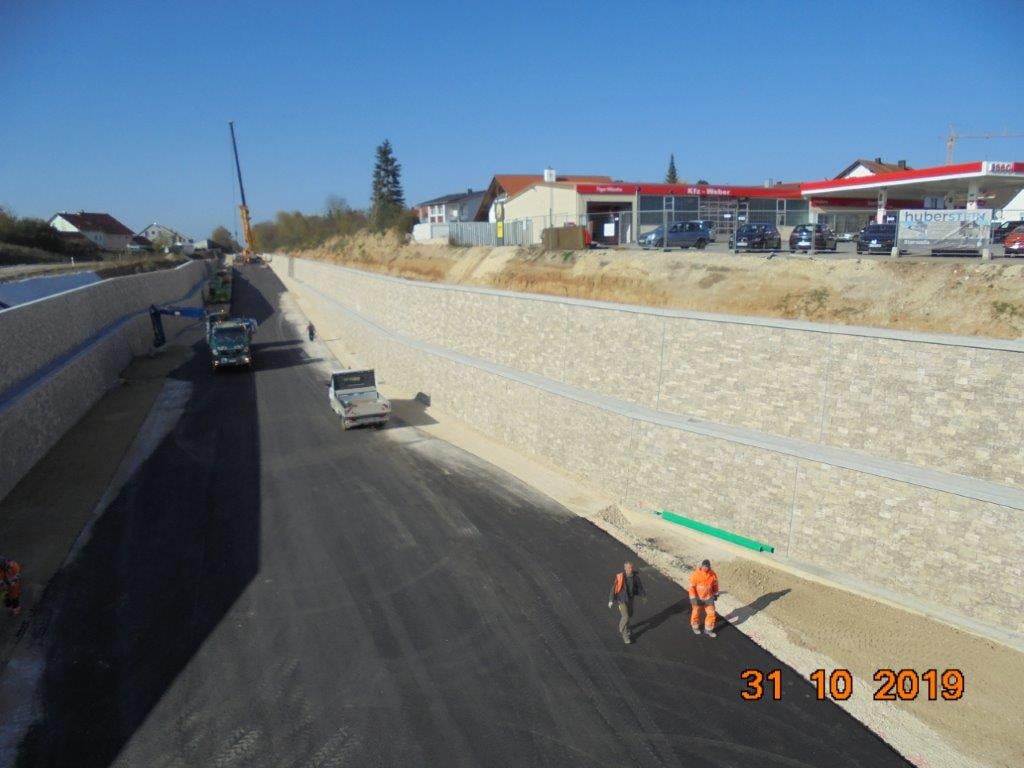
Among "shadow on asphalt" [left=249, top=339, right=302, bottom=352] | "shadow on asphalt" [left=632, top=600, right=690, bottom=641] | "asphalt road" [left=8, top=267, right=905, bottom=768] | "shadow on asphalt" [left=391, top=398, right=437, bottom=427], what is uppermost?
"shadow on asphalt" [left=249, top=339, right=302, bottom=352]

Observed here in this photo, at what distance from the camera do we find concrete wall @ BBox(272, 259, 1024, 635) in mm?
11773

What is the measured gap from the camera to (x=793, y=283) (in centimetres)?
1922

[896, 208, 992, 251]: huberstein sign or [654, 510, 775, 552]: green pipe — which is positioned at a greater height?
[896, 208, 992, 251]: huberstein sign

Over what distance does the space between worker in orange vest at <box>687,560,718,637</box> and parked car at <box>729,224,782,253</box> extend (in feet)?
50.5

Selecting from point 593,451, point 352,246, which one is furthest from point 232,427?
point 352,246

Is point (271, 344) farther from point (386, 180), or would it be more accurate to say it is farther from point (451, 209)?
point (386, 180)

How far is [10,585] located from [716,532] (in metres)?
15.7

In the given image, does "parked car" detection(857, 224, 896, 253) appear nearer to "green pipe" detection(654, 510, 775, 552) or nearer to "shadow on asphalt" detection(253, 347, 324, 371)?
"green pipe" detection(654, 510, 775, 552)

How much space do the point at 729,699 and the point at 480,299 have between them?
771 inches

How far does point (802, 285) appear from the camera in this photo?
18.9 metres

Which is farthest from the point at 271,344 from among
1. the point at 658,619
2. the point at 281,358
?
the point at 658,619

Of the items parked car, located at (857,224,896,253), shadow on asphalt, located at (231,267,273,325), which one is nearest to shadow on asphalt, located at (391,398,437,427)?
parked car, located at (857,224,896,253)

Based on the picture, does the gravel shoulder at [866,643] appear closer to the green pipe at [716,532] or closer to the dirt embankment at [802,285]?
the green pipe at [716,532]

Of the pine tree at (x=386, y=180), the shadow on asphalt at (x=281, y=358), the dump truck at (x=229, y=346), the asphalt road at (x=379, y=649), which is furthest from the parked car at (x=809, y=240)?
the pine tree at (x=386, y=180)
